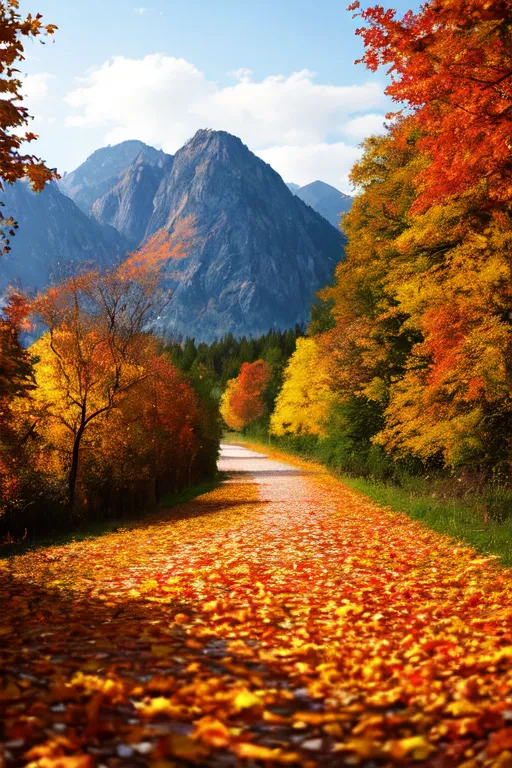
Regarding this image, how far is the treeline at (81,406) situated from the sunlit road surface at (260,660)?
546 centimetres

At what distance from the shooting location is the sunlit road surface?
336cm

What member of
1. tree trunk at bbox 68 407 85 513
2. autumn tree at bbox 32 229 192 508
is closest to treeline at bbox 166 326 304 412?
autumn tree at bbox 32 229 192 508

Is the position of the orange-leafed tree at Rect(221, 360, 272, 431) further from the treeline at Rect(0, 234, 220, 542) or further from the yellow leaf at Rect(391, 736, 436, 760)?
the yellow leaf at Rect(391, 736, 436, 760)

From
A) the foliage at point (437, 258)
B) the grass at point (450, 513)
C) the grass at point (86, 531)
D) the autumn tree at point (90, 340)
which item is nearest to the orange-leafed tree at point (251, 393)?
the foliage at point (437, 258)

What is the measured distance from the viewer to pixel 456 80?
785cm

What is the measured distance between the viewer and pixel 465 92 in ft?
25.8

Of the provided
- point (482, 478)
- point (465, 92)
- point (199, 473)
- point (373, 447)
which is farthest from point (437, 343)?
point (199, 473)

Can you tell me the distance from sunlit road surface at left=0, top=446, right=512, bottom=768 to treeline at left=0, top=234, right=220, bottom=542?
17.9 ft

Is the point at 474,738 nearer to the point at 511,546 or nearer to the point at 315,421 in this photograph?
the point at 511,546

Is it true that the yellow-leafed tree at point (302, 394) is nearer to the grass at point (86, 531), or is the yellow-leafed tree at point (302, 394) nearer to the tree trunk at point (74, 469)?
the grass at point (86, 531)

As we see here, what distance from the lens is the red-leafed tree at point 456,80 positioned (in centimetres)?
761

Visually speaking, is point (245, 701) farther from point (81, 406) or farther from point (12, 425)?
point (81, 406)

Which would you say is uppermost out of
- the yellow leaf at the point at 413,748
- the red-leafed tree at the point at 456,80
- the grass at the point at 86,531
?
the red-leafed tree at the point at 456,80

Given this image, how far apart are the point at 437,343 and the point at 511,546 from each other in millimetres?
5039
